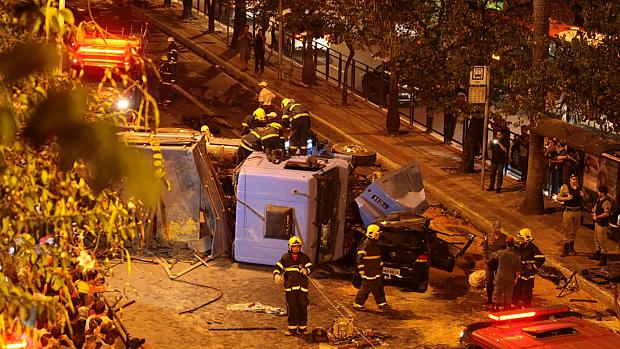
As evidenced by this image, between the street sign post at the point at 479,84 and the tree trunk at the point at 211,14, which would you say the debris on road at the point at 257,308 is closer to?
the street sign post at the point at 479,84

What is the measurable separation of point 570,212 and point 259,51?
15.4 m

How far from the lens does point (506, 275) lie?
1659 cm

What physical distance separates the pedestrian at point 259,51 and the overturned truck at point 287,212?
44.6ft

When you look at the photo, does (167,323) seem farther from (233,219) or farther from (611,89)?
(611,89)

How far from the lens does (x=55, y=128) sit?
7.25m

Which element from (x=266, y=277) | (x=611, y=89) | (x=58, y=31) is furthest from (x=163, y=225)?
(x=58, y=31)

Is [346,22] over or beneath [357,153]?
over

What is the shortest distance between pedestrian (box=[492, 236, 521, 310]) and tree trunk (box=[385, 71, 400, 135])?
11935 mm

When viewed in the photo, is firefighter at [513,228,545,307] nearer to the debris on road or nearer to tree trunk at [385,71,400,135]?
the debris on road

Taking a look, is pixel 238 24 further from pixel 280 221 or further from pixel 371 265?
pixel 371 265

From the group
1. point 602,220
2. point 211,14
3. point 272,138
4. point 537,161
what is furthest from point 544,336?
point 211,14

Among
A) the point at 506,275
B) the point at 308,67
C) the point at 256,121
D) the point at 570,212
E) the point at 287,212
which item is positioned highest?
the point at 256,121

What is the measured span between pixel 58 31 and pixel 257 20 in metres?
26.2

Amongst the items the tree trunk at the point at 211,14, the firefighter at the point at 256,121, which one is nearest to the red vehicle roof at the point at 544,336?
the firefighter at the point at 256,121
